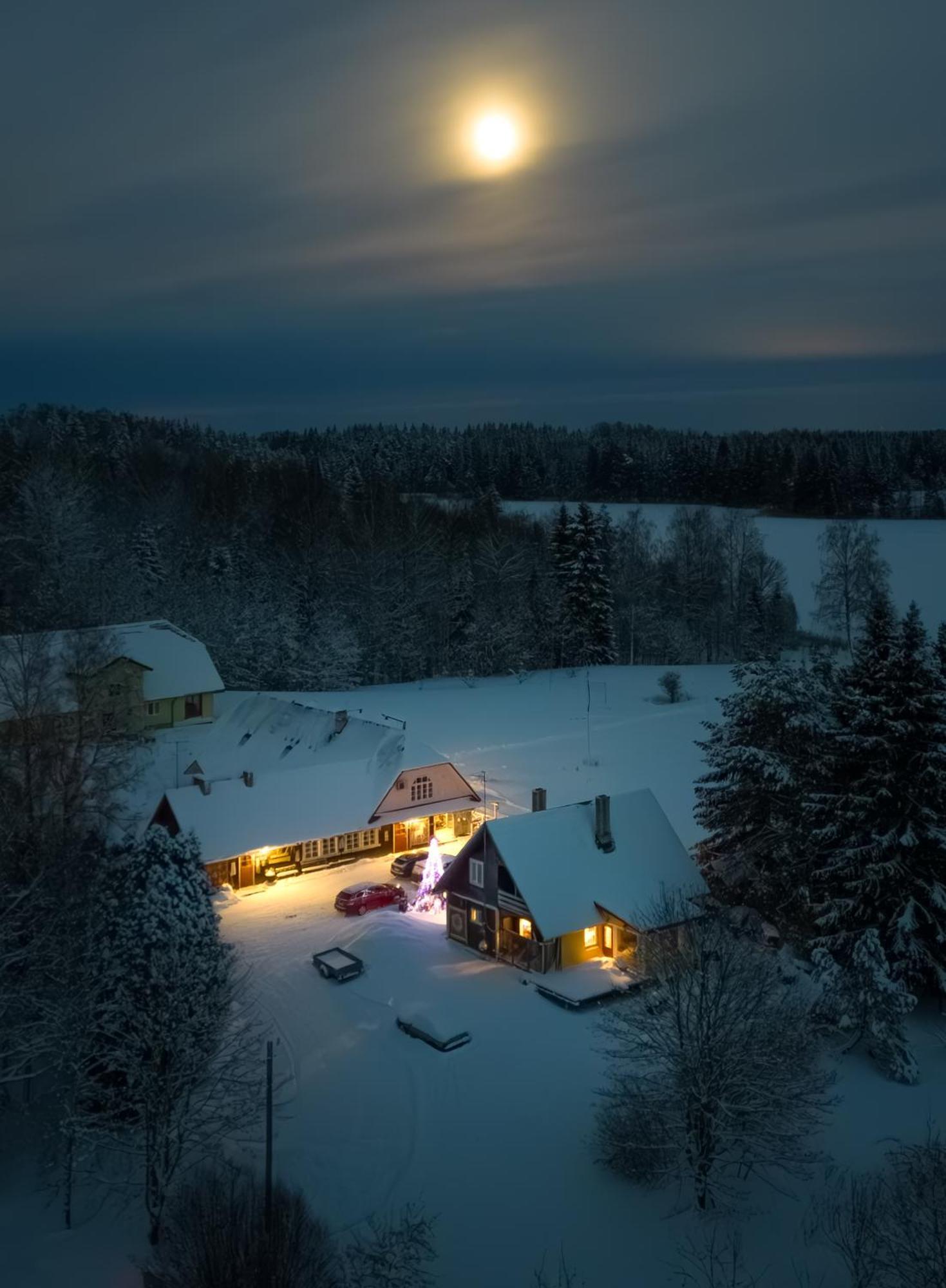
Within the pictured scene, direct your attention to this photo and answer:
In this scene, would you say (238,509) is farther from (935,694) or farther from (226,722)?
(935,694)

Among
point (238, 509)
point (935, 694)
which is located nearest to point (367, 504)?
point (238, 509)

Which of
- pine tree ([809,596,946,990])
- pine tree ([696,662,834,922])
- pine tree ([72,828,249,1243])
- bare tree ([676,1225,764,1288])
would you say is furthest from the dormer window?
bare tree ([676,1225,764,1288])

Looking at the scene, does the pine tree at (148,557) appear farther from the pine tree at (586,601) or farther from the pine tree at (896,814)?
the pine tree at (896,814)

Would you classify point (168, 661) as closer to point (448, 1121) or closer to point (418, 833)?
point (418, 833)

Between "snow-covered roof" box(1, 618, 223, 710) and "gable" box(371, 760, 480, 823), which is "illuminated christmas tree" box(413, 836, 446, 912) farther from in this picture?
"snow-covered roof" box(1, 618, 223, 710)

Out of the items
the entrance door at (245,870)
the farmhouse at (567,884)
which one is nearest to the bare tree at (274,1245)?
the farmhouse at (567,884)

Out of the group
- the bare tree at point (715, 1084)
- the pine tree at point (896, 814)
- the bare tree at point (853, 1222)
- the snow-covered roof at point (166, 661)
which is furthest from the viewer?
the snow-covered roof at point (166, 661)

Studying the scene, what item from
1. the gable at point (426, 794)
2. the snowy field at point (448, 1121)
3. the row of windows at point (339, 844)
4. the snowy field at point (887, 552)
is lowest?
the snowy field at point (448, 1121)
